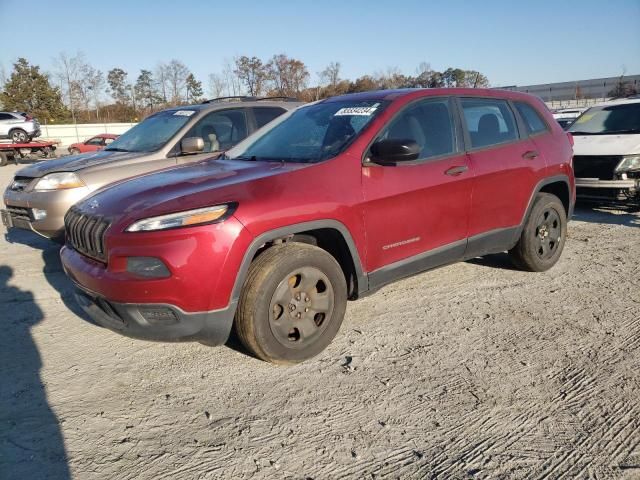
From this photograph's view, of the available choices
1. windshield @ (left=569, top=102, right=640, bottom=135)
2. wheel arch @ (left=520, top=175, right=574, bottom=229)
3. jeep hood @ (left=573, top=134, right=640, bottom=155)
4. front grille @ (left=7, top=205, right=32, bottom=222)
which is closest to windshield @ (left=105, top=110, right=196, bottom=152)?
front grille @ (left=7, top=205, right=32, bottom=222)

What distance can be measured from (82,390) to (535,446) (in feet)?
8.20

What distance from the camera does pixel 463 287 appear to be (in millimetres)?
4504

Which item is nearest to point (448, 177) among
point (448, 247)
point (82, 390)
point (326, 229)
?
point (448, 247)

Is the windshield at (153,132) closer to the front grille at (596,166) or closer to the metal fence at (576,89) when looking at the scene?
the front grille at (596,166)

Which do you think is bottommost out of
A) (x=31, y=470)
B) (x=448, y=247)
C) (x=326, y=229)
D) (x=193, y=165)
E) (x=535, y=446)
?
(x=535, y=446)

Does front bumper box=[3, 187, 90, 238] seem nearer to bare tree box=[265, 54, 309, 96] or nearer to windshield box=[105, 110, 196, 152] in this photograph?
windshield box=[105, 110, 196, 152]

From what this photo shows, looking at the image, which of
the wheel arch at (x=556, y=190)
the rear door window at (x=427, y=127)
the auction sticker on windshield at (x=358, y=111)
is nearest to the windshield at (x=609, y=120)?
the wheel arch at (x=556, y=190)

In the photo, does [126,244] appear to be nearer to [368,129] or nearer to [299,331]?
[299,331]

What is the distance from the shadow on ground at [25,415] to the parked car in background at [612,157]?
24.4ft

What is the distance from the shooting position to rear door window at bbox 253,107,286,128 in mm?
6566

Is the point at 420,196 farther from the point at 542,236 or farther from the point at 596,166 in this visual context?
the point at 596,166

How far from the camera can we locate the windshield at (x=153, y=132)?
5.92m

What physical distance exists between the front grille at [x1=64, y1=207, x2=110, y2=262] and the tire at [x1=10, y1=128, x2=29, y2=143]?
1021 inches

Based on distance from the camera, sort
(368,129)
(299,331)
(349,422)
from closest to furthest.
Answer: (349,422), (299,331), (368,129)
